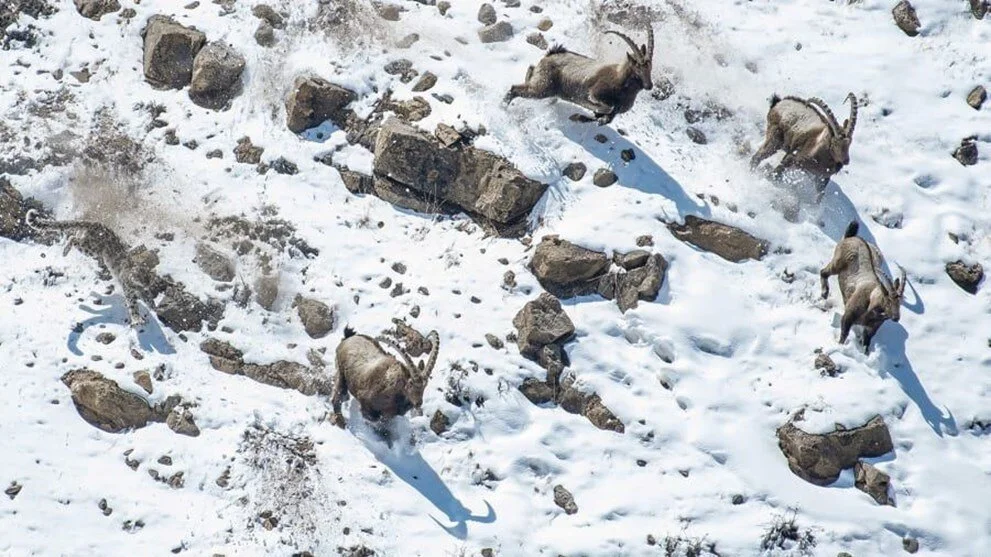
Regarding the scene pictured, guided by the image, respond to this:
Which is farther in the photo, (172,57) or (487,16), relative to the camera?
(487,16)

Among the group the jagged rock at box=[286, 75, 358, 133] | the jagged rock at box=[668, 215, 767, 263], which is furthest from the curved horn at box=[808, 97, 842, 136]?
the jagged rock at box=[286, 75, 358, 133]

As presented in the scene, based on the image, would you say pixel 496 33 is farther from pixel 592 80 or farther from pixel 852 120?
pixel 852 120

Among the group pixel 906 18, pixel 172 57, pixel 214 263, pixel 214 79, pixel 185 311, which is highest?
pixel 906 18

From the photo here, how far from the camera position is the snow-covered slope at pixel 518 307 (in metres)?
13.3

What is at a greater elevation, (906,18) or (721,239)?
(906,18)

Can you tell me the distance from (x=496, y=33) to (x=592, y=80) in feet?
8.20

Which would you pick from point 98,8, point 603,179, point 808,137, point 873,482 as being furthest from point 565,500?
point 98,8

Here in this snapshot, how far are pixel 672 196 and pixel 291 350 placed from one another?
6069 millimetres

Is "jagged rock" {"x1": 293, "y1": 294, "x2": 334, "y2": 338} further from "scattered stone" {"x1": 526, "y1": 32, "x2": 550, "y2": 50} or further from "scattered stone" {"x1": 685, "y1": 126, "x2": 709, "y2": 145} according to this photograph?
"scattered stone" {"x1": 685, "y1": 126, "x2": 709, "y2": 145}

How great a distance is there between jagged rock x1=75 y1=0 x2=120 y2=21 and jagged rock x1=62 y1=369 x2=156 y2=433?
25.9 feet

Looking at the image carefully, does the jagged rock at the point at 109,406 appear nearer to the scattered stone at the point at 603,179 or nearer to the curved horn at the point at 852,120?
the scattered stone at the point at 603,179

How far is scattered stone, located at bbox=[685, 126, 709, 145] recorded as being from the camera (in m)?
16.9

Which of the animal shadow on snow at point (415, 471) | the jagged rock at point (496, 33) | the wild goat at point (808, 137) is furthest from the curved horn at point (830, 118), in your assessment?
the animal shadow on snow at point (415, 471)

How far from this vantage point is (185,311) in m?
15.3
